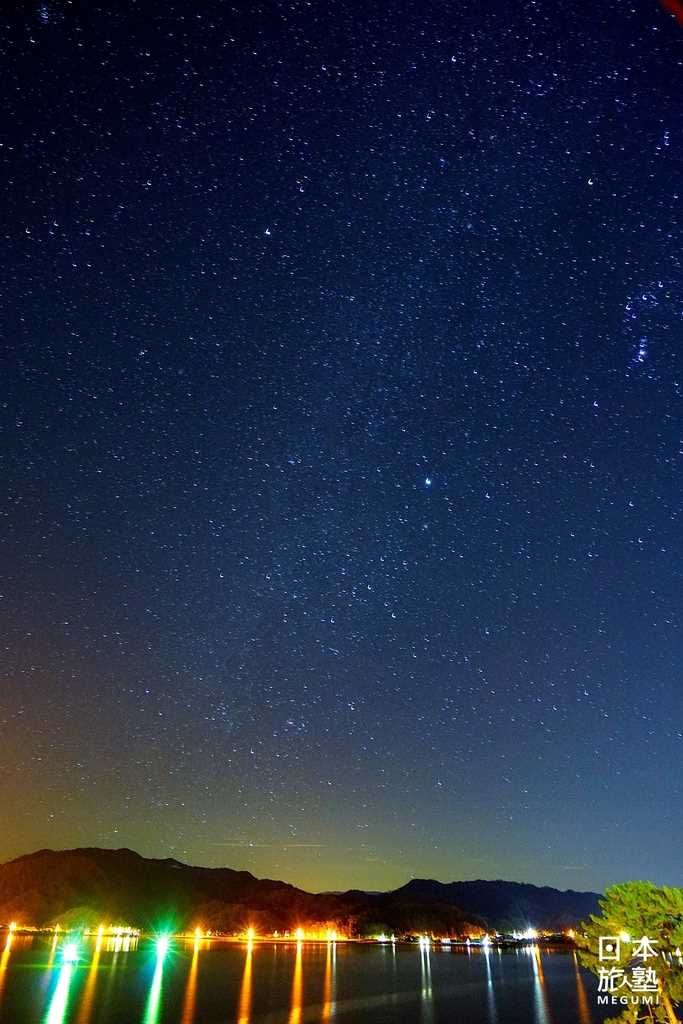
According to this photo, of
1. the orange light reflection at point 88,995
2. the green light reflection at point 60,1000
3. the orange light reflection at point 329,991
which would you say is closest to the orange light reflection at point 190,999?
the orange light reflection at point 88,995

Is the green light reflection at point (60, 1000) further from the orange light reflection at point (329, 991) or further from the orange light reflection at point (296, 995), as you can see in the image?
the orange light reflection at point (329, 991)

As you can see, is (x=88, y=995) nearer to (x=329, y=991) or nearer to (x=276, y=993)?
(x=276, y=993)

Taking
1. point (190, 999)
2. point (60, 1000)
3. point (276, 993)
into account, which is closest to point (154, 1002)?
point (190, 999)

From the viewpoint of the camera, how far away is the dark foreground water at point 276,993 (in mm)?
50469

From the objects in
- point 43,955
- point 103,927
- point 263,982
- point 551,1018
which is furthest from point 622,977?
point 103,927

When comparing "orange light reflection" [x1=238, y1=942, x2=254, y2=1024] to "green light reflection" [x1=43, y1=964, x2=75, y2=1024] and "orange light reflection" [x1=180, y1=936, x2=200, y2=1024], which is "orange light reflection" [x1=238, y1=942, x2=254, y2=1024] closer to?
"orange light reflection" [x1=180, y1=936, x2=200, y2=1024]

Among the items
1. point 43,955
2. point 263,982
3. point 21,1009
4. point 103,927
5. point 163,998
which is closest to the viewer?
point 21,1009

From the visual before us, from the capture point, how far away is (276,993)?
63.6m

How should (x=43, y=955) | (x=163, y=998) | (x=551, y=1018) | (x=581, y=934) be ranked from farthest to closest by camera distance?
(x=43, y=955)
(x=163, y=998)
(x=551, y=1018)
(x=581, y=934)

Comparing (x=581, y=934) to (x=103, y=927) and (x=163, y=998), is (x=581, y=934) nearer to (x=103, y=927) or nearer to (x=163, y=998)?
(x=163, y=998)

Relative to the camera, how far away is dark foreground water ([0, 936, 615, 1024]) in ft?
166

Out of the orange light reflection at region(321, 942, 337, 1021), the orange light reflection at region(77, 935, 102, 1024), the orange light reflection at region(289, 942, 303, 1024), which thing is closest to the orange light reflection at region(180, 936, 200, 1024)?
the orange light reflection at region(77, 935, 102, 1024)

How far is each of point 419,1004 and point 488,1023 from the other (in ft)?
40.6

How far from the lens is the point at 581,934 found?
1279cm
